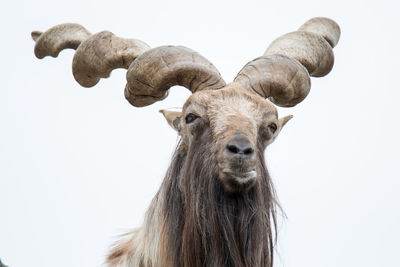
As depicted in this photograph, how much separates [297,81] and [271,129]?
1038mm

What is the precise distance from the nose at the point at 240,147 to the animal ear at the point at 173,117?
1600 mm

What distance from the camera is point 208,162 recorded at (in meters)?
6.65

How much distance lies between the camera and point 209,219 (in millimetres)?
6723

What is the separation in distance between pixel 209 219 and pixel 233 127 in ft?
3.19

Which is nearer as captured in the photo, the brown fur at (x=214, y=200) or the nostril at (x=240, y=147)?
the nostril at (x=240, y=147)

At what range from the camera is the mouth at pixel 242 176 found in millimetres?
6293

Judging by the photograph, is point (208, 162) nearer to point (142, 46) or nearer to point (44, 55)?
point (142, 46)

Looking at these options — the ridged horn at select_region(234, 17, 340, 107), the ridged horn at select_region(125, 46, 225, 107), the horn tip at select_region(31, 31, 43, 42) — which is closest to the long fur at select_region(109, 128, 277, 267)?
the ridged horn at select_region(125, 46, 225, 107)

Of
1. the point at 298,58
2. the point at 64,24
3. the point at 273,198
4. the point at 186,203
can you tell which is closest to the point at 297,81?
the point at 298,58

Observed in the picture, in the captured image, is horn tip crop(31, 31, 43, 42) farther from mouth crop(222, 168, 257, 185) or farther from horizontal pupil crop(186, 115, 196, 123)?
mouth crop(222, 168, 257, 185)

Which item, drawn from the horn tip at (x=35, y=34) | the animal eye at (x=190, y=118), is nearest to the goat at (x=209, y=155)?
the animal eye at (x=190, y=118)

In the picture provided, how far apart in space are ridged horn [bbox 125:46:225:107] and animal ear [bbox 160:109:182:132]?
27cm

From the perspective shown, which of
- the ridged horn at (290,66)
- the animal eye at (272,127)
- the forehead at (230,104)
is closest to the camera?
the forehead at (230,104)

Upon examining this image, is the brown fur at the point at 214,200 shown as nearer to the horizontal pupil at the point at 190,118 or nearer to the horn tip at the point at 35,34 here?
the horizontal pupil at the point at 190,118
